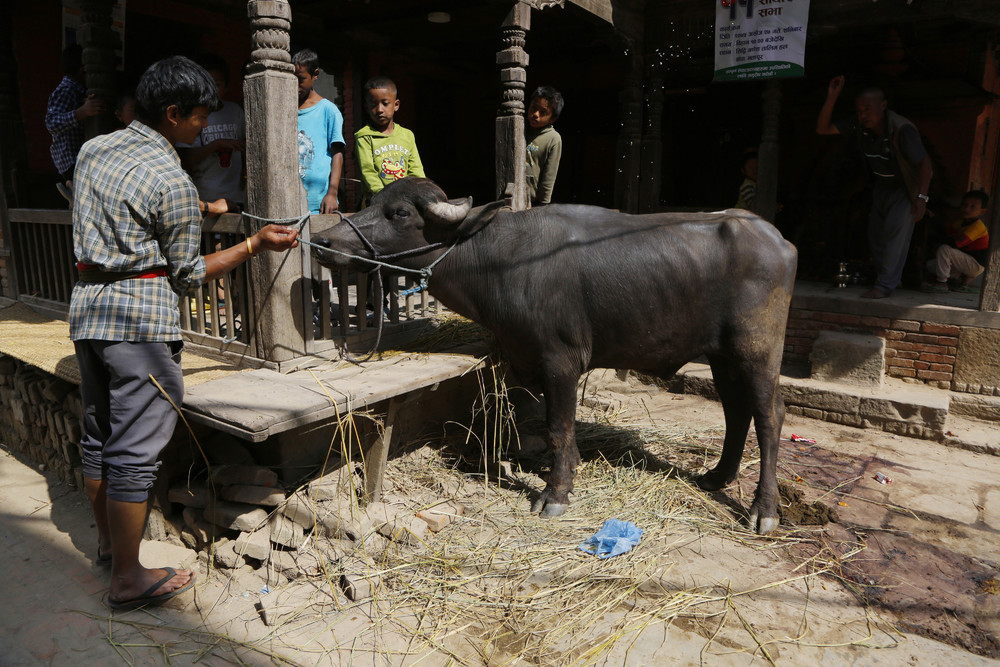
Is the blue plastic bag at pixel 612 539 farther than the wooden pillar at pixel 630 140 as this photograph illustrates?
No

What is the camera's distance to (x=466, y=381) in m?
5.10

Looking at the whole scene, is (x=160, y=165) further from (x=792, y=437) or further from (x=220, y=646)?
(x=792, y=437)

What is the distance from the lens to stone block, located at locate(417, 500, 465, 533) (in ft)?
12.5

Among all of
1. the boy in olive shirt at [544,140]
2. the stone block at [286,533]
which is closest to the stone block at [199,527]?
the stone block at [286,533]

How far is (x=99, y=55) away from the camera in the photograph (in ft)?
15.9

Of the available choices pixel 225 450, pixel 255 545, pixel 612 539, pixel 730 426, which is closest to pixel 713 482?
pixel 730 426

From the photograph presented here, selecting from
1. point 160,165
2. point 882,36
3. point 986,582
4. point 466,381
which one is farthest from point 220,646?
point 882,36

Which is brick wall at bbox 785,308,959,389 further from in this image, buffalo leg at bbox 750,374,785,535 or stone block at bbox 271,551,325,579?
stone block at bbox 271,551,325,579

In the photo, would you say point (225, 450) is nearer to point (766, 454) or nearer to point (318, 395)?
point (318, 395)

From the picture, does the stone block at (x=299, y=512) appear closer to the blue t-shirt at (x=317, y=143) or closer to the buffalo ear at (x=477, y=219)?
the buffalo ear at (x=477, y=219)

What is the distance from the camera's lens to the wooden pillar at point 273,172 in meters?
3.61

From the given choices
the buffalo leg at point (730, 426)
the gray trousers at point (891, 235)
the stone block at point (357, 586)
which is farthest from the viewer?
the gray trousers at point (891, 235)

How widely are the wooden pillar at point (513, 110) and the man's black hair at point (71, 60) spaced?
352 cm

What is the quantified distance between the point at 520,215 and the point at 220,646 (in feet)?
9.27
